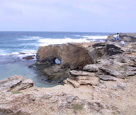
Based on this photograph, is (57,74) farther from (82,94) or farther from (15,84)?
(82,94)

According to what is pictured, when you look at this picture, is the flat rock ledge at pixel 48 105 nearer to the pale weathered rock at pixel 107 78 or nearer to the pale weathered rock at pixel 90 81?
the pale weathered rock at pixel 90 81

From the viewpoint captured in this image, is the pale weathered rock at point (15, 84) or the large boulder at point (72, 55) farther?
the large boulder at point (72, 55)

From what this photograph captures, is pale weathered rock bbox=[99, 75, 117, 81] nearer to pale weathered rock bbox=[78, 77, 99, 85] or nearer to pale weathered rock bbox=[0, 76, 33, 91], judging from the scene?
pale weathered rock bbox=[78, 77, 99, 85]

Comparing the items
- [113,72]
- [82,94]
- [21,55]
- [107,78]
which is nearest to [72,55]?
[113,72]

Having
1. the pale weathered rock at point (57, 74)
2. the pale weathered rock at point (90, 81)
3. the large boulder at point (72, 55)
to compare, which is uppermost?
the pale weathered rock at point (90, 81)

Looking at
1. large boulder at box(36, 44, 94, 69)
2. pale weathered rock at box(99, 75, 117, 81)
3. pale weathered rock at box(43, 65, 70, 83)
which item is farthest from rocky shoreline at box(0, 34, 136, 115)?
large boulder at box(36, 44, 94, 69)

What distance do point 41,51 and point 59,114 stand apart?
949 inches

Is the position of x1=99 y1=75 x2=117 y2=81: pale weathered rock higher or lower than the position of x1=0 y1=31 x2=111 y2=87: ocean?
higher

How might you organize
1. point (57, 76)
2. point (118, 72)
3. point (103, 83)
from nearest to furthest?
point (103, 83), point (118, 72), point (57, 76)

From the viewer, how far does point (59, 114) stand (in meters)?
5.68

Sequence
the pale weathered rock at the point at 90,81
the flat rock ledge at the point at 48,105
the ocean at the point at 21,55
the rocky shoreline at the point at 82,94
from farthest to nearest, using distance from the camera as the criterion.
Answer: the ocean at the point at 21,55 < the pale weathered rock at the point at 90,81 < the rocky shoreline at the point at 82,94 < the flat rock ledge at the point at 48,105

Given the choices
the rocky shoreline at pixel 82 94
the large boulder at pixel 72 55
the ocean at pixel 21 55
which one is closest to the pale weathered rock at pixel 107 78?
the rocky shoreline at pixel 82 94

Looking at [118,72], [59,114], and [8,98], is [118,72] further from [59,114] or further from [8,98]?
[8,98]

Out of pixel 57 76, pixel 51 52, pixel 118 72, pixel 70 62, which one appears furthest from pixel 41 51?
pixel 118 72
